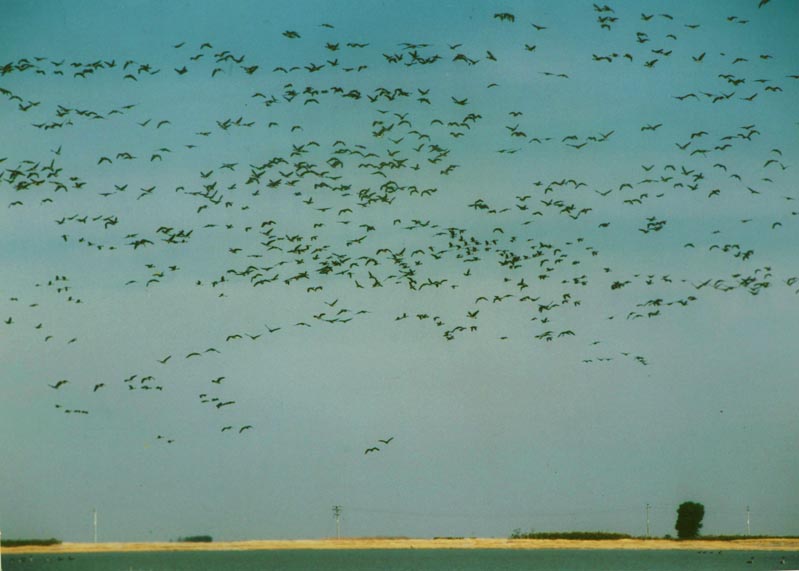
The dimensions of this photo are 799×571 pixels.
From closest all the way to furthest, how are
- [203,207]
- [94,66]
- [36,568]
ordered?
[94,66] < [203,207] < [36,568]

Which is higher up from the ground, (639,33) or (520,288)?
(639,33)

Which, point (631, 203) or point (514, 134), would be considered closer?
point (514, 134)

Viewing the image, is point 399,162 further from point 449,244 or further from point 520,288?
point 520,288

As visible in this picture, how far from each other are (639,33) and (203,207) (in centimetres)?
1849

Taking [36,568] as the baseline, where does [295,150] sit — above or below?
above

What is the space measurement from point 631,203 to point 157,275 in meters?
19.8

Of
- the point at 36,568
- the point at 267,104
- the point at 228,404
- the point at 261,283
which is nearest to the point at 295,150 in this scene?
the point at 267,104

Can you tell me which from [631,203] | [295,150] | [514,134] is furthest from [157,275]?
[631,203]

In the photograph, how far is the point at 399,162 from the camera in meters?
49.2

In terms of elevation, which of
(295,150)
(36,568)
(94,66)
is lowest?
(36,568)

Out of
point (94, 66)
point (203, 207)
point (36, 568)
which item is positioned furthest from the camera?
point (36, 568)

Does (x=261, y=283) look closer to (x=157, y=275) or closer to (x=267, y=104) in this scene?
(x=157, y=275)

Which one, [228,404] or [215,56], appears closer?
[215,56]

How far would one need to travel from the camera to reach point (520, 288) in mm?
52594
